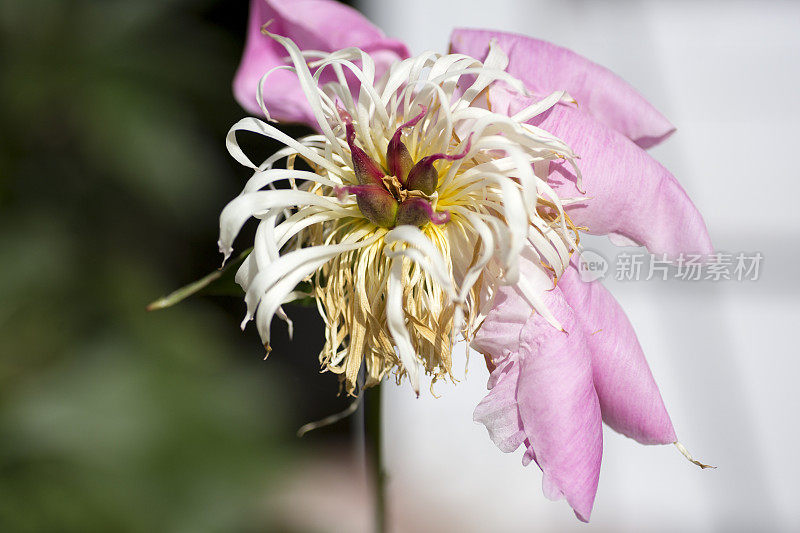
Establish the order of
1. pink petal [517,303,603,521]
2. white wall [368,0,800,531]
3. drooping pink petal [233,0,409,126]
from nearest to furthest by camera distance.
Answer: pink petal [517,303,603,521]
drooping pink petal [233,0,409,126]
white wall [368,0,800,531]

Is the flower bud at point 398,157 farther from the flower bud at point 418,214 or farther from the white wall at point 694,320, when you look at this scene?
the white wall at point 694,320

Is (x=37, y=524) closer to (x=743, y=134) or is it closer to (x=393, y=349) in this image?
(x=393, y=349)

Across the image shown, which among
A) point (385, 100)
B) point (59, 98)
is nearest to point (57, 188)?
point (59, 98)

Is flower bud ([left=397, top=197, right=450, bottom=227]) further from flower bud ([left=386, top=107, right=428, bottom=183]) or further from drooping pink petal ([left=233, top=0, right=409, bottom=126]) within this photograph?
drooping pink petal ([left=233, top=0, right=409, bottom=126])

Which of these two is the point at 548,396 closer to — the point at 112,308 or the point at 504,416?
the point at 504,416

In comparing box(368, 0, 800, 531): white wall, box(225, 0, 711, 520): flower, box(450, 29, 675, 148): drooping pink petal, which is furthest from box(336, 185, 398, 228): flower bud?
box(368, 0, 800, 531): white wall

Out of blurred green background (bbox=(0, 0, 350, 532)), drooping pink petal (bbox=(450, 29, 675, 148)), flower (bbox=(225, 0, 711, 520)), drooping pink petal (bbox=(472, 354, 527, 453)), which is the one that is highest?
drooping pink petal (bbox=(450, 29, 675, 148))
